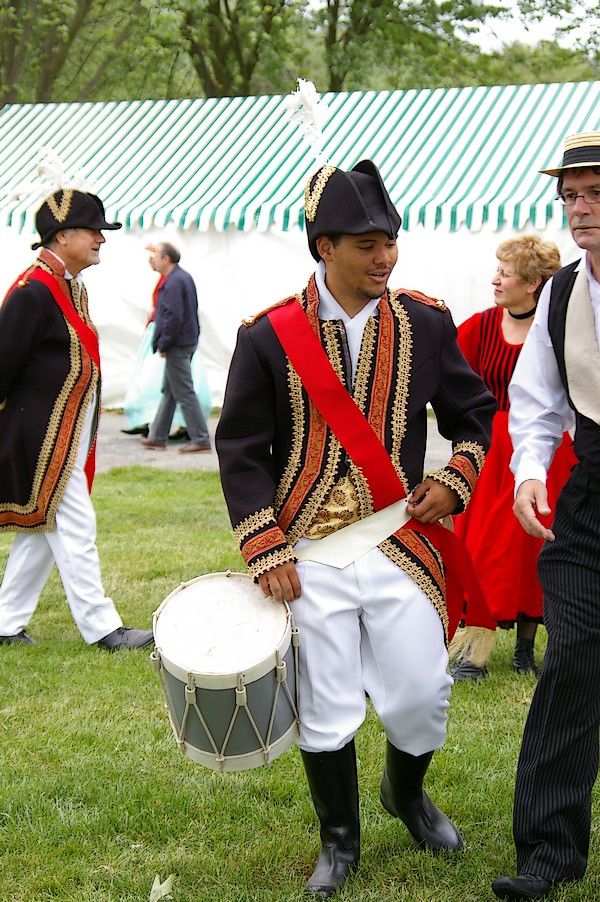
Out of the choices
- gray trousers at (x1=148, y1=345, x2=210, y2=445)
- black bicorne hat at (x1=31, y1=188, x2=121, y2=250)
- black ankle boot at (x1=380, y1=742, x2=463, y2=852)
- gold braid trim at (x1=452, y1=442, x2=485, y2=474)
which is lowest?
gray trousers at (x1=148, y1=345, x2=210, y2=445)

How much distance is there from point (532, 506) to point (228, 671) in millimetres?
894

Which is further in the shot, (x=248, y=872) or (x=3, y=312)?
(x=3, y=312)

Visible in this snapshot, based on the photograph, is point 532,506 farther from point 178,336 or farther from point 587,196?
point 178,336

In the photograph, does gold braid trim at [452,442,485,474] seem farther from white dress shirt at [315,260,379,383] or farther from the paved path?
the paved path

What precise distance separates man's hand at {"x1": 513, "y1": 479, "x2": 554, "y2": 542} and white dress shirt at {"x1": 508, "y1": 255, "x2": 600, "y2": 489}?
0.24 ft

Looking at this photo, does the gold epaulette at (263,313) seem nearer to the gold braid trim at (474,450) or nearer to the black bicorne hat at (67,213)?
the gold braid trim at (474,450)

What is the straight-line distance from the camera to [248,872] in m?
3.64

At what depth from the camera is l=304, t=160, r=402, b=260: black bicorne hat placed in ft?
10.7

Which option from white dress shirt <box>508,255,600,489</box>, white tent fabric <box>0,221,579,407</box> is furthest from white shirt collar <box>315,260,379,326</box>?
white tent fabric <box>0,221,579,407</box>

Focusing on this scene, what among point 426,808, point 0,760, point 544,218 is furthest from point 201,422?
point 426,808

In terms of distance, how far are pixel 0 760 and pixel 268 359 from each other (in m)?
2.05

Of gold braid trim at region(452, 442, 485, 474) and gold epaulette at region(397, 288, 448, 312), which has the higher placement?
gold epaulette at region(397, 288, 448, 312)

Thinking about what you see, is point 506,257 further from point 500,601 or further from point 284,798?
point 284,798

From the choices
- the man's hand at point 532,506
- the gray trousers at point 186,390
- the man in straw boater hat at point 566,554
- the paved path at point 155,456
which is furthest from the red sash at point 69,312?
the gray trousers at point 186,390
